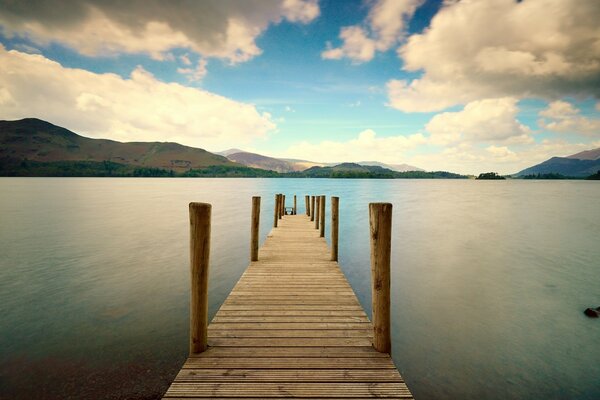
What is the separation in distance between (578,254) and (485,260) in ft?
21.7

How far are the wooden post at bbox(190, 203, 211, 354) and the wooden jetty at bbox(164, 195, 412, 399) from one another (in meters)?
0.01

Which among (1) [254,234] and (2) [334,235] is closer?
(1) [254,234]

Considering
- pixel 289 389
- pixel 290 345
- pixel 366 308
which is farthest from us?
pixel 366 308

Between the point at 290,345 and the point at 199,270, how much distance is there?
1740 mm

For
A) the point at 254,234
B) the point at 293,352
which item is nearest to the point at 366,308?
the point at 254,234

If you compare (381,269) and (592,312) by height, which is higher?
(381,269)

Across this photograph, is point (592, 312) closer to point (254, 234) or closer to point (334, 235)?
point (334, 235)

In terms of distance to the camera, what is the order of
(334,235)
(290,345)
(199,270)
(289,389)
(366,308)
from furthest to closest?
(334,235)
(366,308)
(290,345)
(199,270)
(289,389)

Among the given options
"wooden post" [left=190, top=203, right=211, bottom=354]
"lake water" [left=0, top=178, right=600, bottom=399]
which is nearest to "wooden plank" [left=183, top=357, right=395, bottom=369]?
"wooden post" [left=190, top=203, right=211, bottom=354]

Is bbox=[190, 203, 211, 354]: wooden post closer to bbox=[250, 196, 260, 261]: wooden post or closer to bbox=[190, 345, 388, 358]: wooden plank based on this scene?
bbox=[190, 345, 388, 358]: wooden plank

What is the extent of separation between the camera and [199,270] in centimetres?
390

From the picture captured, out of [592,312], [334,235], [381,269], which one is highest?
[381,269]

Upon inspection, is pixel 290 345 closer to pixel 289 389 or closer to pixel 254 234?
pixel 289 389

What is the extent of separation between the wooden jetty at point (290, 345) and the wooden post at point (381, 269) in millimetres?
13
